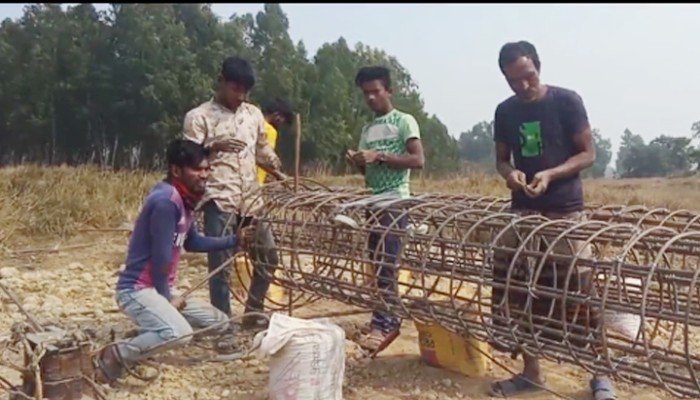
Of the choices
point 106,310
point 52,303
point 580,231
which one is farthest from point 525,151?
point 52,303

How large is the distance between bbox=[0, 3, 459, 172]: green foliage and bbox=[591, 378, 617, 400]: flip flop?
22783mm

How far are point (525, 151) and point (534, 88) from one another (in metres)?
0.32

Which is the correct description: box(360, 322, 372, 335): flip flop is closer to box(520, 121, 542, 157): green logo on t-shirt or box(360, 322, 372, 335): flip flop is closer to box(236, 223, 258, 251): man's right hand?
box(236, 223, 258, 251): man's right hand

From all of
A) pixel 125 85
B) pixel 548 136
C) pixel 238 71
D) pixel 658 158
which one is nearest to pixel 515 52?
pixel 548 136

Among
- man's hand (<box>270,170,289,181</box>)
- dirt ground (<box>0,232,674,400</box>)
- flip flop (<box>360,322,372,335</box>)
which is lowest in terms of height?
dirt ground (<box>0,232,674,400</box>)

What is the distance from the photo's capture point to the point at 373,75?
4496 mm

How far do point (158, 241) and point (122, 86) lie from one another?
25290 millimetres

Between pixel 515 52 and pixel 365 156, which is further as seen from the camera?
pixel 365 156

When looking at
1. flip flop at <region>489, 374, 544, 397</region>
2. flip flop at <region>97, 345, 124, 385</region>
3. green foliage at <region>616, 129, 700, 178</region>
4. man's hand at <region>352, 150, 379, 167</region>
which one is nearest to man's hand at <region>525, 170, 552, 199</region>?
flip flop at <region>489, 374, 544, 397</region>

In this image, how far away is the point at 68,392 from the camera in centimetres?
314

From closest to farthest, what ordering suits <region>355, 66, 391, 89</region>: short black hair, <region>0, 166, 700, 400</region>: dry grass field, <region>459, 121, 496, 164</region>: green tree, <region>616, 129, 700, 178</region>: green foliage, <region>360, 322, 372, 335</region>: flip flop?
1. <region>0, 166, 700, 400</region>: dry grass field
2. <region>355, 66, 391, 89</region>: short black hair
3. <region>360, 322, 372, 335</region>: flip flop
4. <region>616, 129, 700, 178</region>: green foliage
5. <region>459, 121, 496, 164</region>: green tree

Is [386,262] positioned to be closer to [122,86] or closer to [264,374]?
[264,374]

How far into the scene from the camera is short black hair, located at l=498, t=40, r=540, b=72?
358 centimetres

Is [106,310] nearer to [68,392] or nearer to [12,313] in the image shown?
[12,313]
